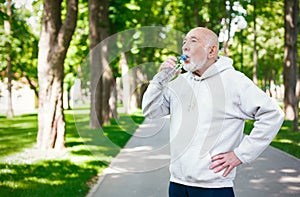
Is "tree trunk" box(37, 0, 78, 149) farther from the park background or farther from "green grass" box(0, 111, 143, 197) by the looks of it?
"green grass" box(0, 111, 143, 197)

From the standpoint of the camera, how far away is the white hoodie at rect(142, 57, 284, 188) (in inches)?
125

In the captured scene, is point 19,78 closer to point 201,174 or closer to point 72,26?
point 72,26

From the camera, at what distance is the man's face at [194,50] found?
10.6ft

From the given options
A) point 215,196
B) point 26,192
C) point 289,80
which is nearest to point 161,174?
point 26,192

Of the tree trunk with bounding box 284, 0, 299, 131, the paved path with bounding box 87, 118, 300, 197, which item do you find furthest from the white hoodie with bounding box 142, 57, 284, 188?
the tree trunk with bounding box 284, 0, 299, 131

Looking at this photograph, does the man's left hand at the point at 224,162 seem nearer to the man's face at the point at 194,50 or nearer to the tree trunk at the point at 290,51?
the man's face at the point at 194,50

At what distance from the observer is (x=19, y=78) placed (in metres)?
44.7

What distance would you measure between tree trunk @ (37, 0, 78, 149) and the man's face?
34.1 ft

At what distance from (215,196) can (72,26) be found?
10.6m

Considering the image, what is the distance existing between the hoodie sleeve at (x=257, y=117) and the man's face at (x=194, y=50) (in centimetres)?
33

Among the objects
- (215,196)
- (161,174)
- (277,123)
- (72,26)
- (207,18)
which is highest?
(207,18)

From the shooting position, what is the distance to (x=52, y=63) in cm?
1342

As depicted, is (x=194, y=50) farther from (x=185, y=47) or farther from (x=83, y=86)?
(x=83, y=86)

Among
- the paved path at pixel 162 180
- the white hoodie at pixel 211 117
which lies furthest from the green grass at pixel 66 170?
the white hoodie at pixel 211 117
